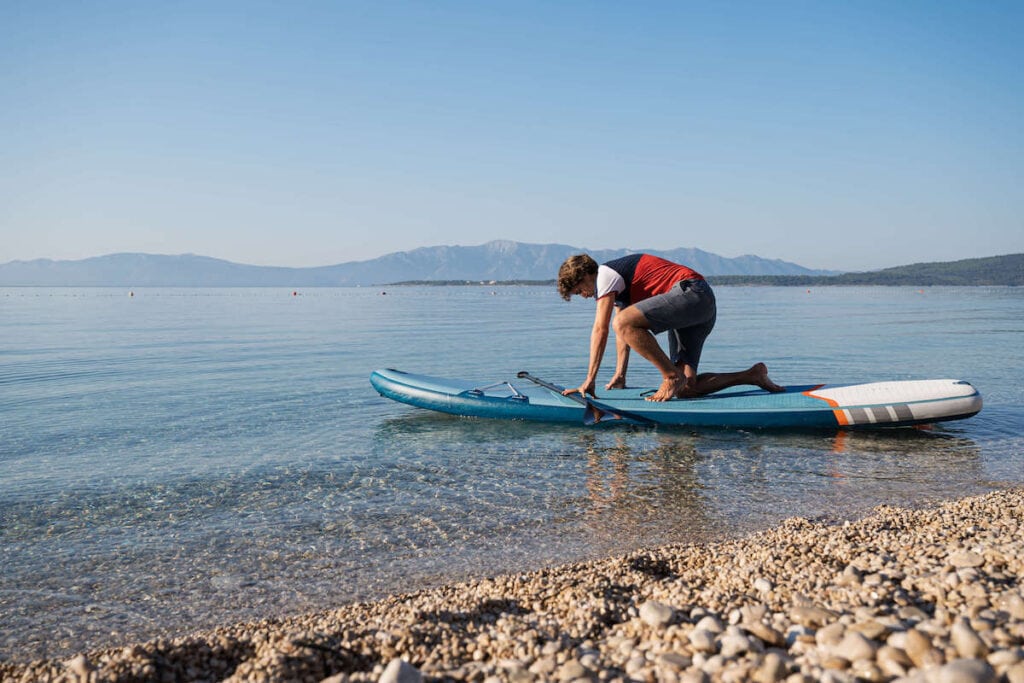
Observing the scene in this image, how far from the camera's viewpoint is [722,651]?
269cm

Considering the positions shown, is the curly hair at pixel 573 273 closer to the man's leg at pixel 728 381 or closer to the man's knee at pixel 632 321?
the man's knee at pixel 632 321

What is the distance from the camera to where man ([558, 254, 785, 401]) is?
7.81 m

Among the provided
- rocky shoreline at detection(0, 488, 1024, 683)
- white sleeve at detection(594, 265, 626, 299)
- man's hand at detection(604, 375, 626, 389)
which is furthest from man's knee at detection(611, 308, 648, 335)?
rocky shoreline at detection(0, 488, 1024, 683)

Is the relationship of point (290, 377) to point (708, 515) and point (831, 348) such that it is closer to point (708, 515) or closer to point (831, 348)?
point (708, 515)

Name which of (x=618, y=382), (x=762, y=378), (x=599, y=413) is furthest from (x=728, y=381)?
(x=599, y=413)

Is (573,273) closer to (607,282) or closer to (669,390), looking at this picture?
(607,282)

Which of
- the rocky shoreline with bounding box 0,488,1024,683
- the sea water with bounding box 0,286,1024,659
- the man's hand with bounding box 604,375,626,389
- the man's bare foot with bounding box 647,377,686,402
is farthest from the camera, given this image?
the man's hand with bounding box 604,375,626,389

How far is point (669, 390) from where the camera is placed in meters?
8.63

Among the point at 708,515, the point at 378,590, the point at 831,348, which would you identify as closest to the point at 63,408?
the point at 378,590

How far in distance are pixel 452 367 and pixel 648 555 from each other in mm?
11549

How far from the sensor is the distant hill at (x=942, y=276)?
138625 mm

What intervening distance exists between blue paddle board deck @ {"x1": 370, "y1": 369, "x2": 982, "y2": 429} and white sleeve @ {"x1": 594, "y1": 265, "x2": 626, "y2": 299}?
1573 mm

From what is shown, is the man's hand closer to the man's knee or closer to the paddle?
the paddle

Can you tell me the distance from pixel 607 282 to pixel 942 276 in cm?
17068
